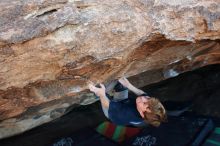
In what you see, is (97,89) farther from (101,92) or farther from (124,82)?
(124,82)

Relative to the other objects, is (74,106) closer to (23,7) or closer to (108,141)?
(108,141)

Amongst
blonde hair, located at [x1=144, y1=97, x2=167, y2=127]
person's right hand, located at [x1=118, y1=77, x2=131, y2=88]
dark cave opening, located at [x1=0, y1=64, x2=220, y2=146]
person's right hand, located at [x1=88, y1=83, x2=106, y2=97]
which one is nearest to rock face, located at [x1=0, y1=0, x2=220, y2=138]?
person's right hand, located at [x1=88, y1=83, x2=106, y2=97]

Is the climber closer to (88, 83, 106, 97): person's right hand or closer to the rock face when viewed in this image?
(88, 83, 106, 97): person's right hand

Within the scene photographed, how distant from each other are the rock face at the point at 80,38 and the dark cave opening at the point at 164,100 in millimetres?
741

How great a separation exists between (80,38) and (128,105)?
32.5 inches

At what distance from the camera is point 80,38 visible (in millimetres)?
2244

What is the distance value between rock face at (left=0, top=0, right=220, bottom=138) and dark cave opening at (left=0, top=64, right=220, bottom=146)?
0.74m

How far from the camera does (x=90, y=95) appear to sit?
123 inches

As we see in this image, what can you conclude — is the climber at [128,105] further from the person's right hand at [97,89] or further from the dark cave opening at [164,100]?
the dark cave opening at [164,100]

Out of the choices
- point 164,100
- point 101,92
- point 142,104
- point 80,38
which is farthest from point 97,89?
point 164,100

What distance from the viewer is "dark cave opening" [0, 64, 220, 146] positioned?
337 centimetres

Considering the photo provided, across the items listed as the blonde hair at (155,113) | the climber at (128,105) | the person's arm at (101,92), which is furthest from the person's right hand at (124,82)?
the blonde hair at (155,113)

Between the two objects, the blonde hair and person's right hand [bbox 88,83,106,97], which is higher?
person's right hand [bbox 88,83,106,97]

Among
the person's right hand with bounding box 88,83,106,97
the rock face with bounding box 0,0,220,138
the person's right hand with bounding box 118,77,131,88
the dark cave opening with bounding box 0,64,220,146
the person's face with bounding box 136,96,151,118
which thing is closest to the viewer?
the rock face with bounding box 0,0,220,138
